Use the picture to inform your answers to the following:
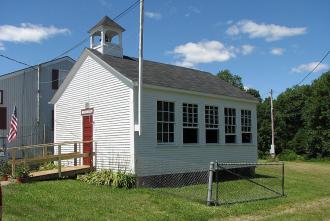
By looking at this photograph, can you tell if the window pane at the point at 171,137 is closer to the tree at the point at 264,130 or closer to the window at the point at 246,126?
the window at the point at 246,126

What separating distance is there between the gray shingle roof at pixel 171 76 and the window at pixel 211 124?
2.67 feet

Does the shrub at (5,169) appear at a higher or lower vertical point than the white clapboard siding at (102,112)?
lower

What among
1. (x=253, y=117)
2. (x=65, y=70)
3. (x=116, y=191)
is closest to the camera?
(x=116, y=191)

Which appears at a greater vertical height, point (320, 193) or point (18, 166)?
point (18, 166)

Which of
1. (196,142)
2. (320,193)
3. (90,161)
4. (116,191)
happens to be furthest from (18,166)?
(320,193)

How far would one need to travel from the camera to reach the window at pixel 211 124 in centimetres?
2044

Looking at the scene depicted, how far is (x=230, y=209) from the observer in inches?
508

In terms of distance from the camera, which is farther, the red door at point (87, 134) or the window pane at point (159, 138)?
the red door at point (87, 134)

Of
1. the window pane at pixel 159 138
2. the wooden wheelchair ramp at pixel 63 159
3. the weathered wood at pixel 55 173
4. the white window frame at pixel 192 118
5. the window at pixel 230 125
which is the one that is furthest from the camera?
the window at pixel 230 125

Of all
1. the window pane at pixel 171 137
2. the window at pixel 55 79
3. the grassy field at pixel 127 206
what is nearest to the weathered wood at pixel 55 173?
the grassy field at pixel 127 206

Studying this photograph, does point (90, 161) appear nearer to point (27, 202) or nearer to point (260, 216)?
point (27, 202)

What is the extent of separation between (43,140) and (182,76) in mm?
11467

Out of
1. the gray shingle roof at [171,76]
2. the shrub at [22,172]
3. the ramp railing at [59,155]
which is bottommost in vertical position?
the shrub at [22,172]

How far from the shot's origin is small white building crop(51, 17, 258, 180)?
17453 millimetres
